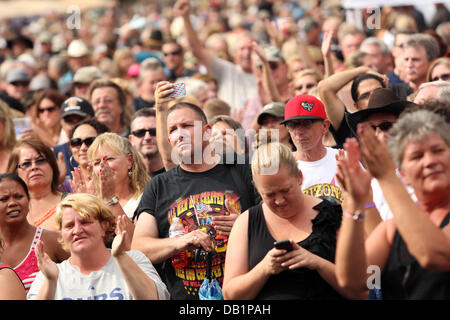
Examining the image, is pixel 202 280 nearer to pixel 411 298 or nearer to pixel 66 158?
pixel 411 298

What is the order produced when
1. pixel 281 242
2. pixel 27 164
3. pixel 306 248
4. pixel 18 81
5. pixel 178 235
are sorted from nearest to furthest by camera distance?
pixel 281 242
pixel 306 248
pixel 178 235
pixel 27 164
pixel 18 81

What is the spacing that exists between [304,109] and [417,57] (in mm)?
2208

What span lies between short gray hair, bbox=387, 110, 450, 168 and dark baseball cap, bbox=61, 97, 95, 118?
4.43 meters

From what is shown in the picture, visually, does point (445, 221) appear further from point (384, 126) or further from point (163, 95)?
point (163, 95)

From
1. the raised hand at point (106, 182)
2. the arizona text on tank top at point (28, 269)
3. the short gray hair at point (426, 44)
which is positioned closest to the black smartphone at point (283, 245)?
the raised hand at point (106, 182)

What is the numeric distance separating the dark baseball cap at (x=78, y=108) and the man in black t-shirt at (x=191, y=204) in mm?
2323

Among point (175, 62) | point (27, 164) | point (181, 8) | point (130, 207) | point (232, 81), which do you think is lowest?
point (130, 207)

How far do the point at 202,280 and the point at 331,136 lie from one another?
188cm

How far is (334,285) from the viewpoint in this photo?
11.8ft

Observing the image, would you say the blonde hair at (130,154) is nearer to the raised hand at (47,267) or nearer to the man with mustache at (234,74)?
the raised hand at (47,267)

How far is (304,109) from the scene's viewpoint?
195 inches

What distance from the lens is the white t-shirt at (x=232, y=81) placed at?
29.3 ft

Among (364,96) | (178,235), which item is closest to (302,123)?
(364,96)

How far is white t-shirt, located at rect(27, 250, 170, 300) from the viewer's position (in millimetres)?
3961
